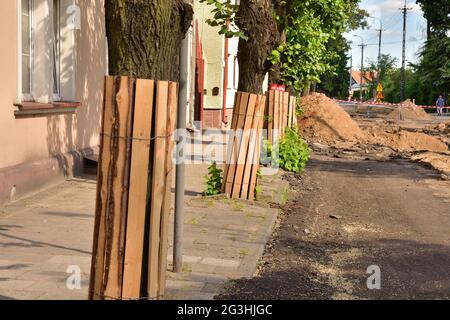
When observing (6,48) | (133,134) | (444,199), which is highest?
(6,48)

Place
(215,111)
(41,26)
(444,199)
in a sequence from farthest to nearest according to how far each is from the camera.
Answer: (215,111) < (444,199) < (41,26)

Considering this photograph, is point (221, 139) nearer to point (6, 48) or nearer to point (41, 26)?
point (41, 26)

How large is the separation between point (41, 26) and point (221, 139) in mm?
12415

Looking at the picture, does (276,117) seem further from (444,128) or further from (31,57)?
(444,128)

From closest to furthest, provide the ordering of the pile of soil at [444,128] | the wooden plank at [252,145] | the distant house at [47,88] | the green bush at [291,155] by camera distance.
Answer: the distant house at [47,88] < the wooden plank at [252,145] < the green bush at [291,155] < the pile of soil at [444,128]

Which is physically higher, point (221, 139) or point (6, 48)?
point (6, 48)

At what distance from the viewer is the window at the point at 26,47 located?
1003cm

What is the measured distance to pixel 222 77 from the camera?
2781 cm

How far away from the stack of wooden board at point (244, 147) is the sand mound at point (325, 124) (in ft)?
60.1

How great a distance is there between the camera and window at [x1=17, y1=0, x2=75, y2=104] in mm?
10078

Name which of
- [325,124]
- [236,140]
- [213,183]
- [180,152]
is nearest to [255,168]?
[236,140]

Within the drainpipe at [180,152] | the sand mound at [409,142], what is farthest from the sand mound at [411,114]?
the drainpipe at [180,152]

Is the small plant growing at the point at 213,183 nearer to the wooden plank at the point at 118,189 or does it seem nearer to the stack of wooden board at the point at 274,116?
the stack of wooden board at the point at 274,116
